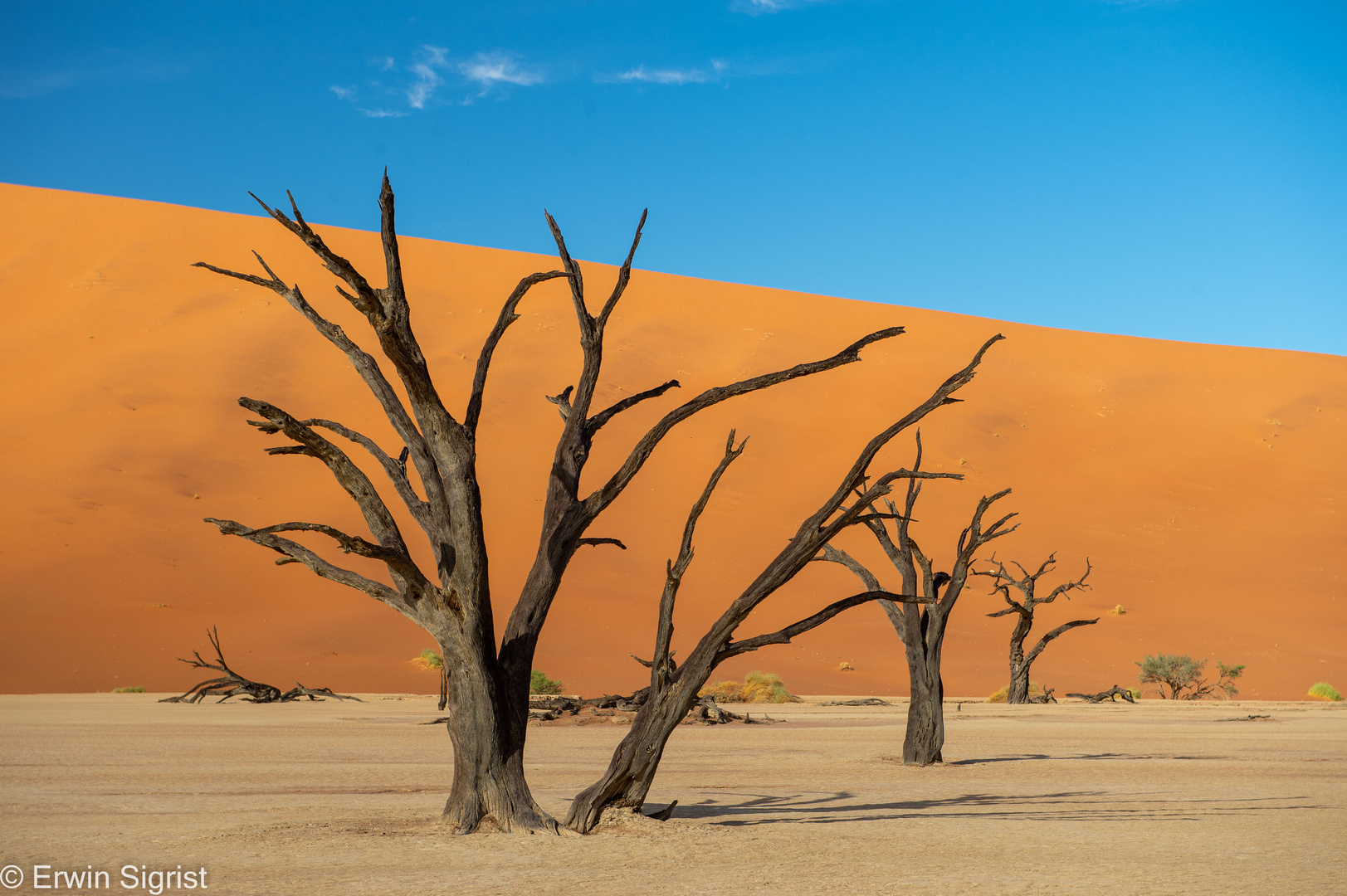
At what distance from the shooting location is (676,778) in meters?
12.2

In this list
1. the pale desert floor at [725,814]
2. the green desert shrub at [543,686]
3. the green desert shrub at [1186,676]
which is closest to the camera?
the pale desert floor at [725,814]

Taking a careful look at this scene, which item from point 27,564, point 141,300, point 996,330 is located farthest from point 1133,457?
point 141,300

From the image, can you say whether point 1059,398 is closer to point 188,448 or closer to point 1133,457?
point 1133,457

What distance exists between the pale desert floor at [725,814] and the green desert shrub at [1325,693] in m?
15.8

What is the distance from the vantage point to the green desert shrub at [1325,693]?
105ft

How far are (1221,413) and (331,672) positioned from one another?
46.3 metres

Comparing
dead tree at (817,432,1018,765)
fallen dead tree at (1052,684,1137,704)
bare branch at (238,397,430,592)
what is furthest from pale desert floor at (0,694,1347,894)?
fallen dead tree at (1052,684,1137,704)

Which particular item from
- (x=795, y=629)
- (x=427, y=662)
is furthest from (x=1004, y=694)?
(x=795, y=629)

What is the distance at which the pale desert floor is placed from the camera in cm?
639

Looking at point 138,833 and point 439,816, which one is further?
point 439,816

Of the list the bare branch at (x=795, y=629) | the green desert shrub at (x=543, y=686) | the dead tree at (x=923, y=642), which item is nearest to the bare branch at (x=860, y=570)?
the dead tree at (x=923, y=642)

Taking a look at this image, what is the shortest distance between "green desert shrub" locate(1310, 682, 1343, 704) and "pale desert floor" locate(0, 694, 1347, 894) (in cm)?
1582

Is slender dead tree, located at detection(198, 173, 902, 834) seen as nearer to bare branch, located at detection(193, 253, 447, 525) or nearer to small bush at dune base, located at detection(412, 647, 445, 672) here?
bare branch, located at detection(193, 253, 447, 525)

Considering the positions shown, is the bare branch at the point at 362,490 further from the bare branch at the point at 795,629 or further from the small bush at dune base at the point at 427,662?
the small bush at dune base at the point at 427,662
